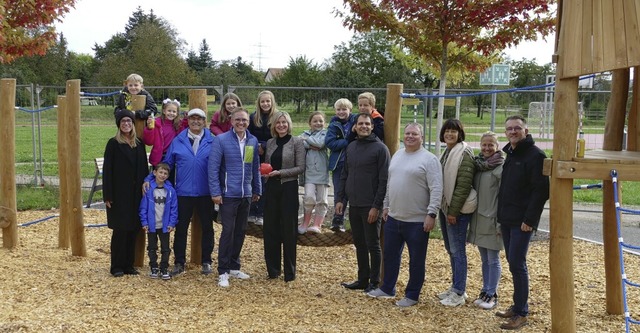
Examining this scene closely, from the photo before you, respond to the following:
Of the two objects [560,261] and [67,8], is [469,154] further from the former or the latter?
[67,8]

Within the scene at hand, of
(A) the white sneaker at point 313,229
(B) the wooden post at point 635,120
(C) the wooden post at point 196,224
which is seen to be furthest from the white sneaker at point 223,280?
(B) the wooden post at point 635,120

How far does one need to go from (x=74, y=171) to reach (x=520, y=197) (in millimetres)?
4983

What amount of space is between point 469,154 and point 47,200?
8547mm

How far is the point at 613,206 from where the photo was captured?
5.91m

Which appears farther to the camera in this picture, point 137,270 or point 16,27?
point 16,27

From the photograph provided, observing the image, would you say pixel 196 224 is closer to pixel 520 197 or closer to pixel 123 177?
pixel 123 177

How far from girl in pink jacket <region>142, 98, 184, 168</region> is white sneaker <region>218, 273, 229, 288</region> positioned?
1442 mm

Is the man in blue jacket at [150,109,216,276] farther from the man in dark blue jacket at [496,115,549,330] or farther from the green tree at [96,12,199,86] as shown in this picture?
the green tree at [96,12,199,86]

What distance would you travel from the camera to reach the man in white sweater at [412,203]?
598 cm

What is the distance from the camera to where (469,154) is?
605 centimetres

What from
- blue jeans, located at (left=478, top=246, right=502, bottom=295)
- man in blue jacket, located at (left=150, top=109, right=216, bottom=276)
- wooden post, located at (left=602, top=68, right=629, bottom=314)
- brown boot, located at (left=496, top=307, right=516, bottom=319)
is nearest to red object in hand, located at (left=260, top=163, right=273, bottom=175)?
man in blue jacket, located at (left=150, top=109, right=216, bottom=276)

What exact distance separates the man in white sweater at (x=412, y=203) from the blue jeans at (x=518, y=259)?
2.19 ft

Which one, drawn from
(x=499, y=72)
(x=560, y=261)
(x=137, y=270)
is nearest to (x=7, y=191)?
(x=137, y=270)

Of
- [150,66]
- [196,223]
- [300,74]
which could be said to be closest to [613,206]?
[196,223]
